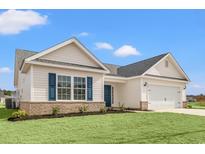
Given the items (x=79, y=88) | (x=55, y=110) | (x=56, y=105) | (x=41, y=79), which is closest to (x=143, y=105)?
(x=79, y=88)

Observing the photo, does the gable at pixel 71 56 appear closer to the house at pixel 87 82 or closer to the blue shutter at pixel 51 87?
the house at pixel 87 82

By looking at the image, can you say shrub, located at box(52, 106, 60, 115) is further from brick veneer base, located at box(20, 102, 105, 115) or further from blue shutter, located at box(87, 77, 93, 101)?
blue shutter, located at box(87, 77, 93, 101)

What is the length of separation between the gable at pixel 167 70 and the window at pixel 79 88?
6828 mm

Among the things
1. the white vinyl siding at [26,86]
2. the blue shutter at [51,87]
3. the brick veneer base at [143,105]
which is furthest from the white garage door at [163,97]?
the white vinyl siding at [26,86]

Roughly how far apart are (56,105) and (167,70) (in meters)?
11.7

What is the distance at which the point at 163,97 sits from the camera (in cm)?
2133

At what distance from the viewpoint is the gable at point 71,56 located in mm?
14835

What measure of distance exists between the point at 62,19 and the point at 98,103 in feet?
21.0


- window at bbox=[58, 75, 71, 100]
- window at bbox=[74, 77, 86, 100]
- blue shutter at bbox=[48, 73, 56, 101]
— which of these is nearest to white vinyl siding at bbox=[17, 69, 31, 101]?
blue shutter at bbox=[48, 73, 56, 101]

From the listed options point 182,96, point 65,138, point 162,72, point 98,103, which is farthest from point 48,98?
point 182,96

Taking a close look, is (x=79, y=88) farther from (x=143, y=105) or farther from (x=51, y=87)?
(x=143, y=105)

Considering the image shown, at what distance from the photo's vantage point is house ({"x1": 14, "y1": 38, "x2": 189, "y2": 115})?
45.5 feet

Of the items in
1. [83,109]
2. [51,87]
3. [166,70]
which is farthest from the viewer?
[166,70]

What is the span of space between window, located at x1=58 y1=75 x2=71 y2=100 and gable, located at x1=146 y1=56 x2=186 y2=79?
7.90 metres
